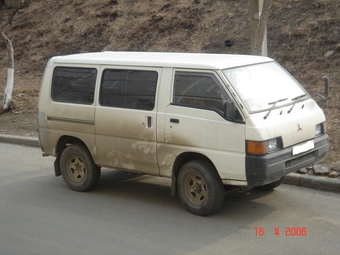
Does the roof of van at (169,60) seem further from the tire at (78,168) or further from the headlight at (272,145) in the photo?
the tire at (78,168)

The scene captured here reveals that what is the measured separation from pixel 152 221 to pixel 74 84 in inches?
91.8

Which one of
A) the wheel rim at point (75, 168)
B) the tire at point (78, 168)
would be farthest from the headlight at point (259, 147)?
the wheel rim at point (75, 168)

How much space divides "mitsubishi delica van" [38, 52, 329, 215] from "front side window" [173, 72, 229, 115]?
0.04 ft

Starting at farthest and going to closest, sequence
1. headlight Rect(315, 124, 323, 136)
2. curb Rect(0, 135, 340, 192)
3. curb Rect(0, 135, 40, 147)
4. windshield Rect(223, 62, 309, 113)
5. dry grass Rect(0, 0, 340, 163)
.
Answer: dry grass Rect(0, 0, 340, 163)
curb Rect(0, 135, 40, 147)
curb Rect(0, 135, 340, 192)
headlight Rect(315, 124, 323, 136)
windshield Rect(223, 62, 309, 113)

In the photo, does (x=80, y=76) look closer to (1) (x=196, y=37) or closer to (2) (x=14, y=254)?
(2) (x=14, y=254)

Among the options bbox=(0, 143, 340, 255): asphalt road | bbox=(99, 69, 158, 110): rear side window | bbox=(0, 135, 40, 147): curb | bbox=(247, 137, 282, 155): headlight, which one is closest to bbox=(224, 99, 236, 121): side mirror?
bbox=(247, 137, 282, 155): headlight

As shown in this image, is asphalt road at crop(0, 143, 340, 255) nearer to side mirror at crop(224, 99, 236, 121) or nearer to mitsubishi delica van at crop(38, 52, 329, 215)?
mitsubishi delica van at crop(38, 52, 329, 215)

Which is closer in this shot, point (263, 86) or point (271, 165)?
point (271, 165)

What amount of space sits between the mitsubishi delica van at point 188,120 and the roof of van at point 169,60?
1 centimetres

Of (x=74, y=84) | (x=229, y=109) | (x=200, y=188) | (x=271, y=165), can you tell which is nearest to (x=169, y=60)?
(x=229, y=109)

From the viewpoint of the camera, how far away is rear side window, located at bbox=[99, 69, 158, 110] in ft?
23.7

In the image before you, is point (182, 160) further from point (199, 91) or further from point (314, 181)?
point (314, 181)

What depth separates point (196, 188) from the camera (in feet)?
22.9

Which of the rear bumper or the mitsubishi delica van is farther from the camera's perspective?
the mitsubishi delica van
